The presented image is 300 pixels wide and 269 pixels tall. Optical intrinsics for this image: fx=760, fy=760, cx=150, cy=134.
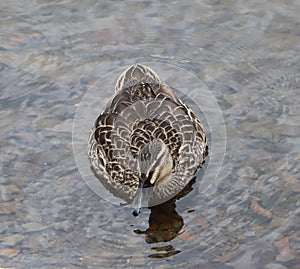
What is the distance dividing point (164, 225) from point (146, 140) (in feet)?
3.78

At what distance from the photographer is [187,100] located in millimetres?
11305

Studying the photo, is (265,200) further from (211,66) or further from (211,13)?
(211,13)

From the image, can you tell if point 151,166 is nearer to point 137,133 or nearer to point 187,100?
point 137,133

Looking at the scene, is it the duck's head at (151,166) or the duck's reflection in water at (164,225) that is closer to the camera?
the duck's reflection in water at (164,225)

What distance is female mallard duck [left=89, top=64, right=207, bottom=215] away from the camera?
9.96 m

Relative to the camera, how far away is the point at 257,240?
9.00 meters

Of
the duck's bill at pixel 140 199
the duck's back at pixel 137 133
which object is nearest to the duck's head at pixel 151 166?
the duck's bill at pixel 140 199

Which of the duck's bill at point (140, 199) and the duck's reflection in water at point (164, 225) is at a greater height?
the duck's bill at point (140, 199)

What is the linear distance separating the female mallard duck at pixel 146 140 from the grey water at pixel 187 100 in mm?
262

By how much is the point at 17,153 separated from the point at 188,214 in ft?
8.39

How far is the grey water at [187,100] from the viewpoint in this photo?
9039mm

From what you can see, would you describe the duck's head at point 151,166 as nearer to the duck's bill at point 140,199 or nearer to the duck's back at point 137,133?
the duck's bill at point 140,199

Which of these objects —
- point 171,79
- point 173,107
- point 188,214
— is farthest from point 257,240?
point 171,79

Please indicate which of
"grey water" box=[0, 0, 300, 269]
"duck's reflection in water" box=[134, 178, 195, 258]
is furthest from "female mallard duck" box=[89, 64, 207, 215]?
"grey water" box=[0, 0, 300, 269]
